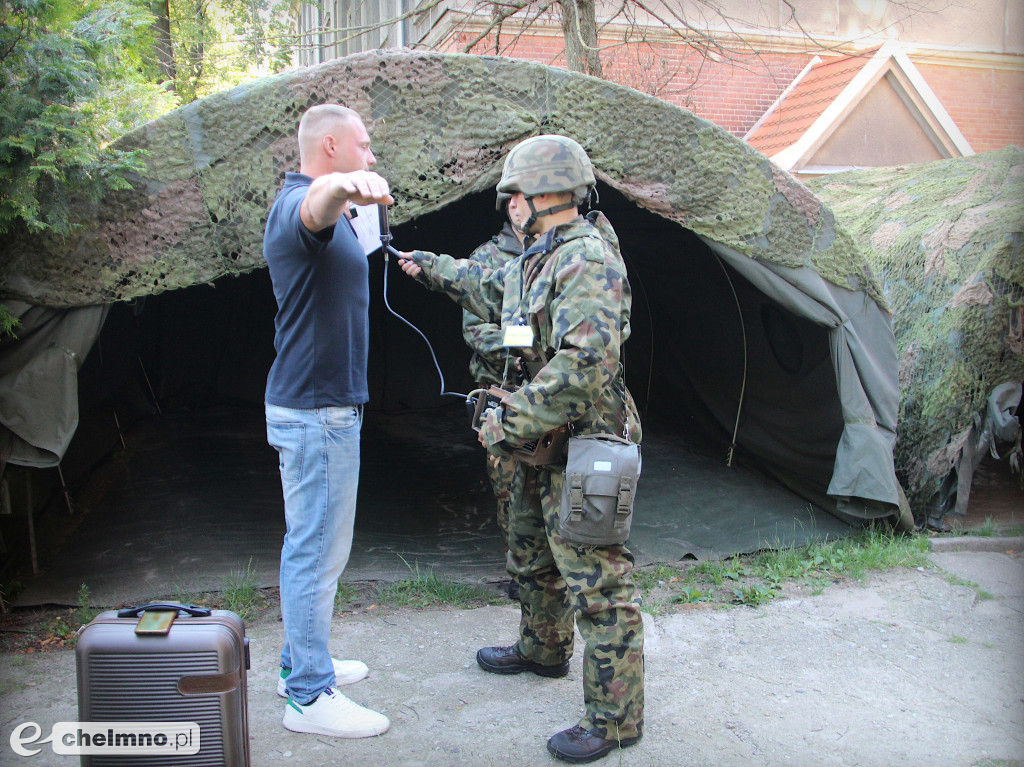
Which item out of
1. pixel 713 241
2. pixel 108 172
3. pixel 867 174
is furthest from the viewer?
pixel 867 174

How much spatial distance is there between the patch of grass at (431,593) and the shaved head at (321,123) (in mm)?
2314

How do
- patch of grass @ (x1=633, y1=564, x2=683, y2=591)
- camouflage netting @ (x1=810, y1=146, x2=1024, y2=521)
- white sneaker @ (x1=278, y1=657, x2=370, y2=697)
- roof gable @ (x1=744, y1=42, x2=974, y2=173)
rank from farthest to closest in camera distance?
roof gable @ (x1=744, y1=42, x2=974, y2=173)
camouflage netting @ (x1=810, y1=146, x2=1024, y2=521)
patch of grass @ (x1=633, y1=564, x2=683, y2=591)
white sneaker @ (x1=278, y1=657, x2=370, y2=697)

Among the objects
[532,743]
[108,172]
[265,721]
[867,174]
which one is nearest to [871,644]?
[532,743]

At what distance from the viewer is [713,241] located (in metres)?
4.43

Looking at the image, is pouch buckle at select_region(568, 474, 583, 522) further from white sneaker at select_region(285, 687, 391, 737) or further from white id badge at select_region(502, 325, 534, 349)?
white sneaker at select_region(285, 687, 391, 737)

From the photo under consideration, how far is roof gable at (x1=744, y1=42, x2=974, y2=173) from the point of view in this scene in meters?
12.8

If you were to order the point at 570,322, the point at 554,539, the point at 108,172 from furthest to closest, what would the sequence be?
the point at 108,172, the point at 554,539, the point at 570,322

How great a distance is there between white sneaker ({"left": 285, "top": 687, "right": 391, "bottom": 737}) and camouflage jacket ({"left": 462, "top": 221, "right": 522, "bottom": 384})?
1718 mm

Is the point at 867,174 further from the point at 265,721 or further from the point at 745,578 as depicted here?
the point at 265,721

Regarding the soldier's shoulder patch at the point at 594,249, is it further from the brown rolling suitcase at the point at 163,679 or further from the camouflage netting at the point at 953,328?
the camouflage netting at the point at 953,328

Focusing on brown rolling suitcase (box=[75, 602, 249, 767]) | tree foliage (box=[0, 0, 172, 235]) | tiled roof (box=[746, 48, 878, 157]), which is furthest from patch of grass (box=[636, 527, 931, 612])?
tiled roof (box=[746, 48, 878, 157])

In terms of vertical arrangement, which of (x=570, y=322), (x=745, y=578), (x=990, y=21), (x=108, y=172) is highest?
(x=990, y=21)

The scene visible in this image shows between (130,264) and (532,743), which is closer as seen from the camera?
(532,743)

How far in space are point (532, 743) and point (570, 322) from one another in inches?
57.1
